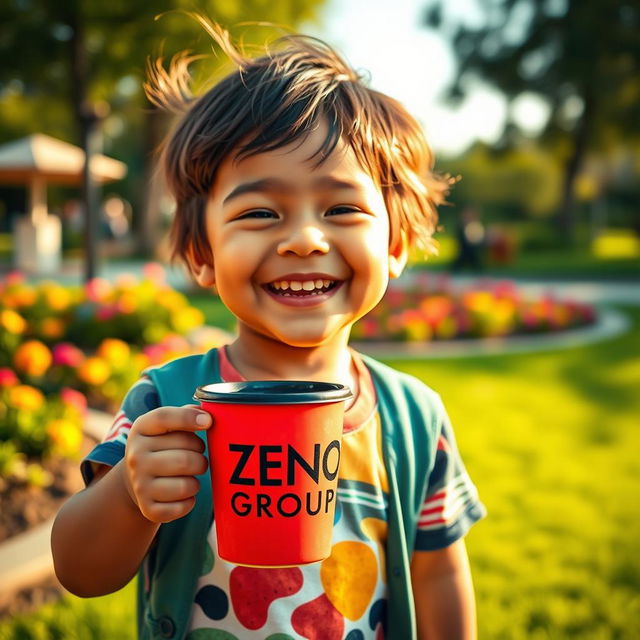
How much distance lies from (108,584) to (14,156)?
1896 cm

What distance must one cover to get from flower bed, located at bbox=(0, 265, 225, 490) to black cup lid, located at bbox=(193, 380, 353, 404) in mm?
2266

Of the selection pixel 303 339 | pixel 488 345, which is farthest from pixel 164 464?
pixel 488 345

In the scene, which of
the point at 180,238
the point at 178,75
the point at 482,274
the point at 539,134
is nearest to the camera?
the point at 180,238

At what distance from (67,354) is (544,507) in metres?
2.99

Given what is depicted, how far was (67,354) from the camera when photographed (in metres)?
4.81

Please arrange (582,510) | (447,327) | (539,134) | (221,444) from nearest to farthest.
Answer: (221,444) → (582,510) → (447,327) → (539,134)

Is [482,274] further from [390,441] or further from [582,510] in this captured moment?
[390,441]

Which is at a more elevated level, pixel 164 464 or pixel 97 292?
pixel 164 464

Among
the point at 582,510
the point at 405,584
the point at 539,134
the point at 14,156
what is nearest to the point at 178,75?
the point at 405,584

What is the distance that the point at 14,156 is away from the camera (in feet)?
60.4

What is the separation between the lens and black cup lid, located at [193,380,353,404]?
1073mm

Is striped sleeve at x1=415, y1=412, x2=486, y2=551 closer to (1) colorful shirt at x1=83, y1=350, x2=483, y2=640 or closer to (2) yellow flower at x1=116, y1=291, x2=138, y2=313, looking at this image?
(1) colorful shirt at x1=83, y1=350, x2=483, y2=640

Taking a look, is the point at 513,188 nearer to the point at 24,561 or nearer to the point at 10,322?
the point at 10,322

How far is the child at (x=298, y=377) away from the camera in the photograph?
4.47 feet
